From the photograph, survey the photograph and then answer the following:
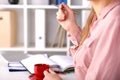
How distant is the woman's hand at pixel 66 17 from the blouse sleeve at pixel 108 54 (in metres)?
0.72

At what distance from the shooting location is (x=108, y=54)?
92 centimetres

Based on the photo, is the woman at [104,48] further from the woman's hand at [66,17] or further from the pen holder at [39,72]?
the woman's hand at [66,17]

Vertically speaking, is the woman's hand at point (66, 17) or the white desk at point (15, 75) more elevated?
the woman's hand at point (66, 17)

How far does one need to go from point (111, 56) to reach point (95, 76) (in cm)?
10

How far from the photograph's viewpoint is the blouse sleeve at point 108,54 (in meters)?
0.91

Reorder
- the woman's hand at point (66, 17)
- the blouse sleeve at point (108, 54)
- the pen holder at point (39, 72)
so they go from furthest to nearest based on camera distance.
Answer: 1. the woman's hand at point (66, 17)
2. the pen holder at point (39, 72)
3. the blouse sleeve at point (108, 54)

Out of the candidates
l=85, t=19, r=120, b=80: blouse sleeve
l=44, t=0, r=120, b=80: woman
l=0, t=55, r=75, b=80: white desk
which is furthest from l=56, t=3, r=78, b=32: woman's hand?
l=85, t=19, r=120, b=80: blouse sleeve

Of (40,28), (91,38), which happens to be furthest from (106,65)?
(40,28)

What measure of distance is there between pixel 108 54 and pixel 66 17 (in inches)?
32.2

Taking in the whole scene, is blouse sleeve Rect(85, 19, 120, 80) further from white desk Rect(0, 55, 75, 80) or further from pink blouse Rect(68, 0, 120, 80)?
white desk Rect(0, 55, 75, 80)

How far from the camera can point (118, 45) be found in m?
0.92

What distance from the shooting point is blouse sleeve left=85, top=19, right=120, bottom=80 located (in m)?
0.91

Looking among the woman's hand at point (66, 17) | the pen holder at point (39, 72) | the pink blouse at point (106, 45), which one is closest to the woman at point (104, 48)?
the pink blouse at point (106, 45)

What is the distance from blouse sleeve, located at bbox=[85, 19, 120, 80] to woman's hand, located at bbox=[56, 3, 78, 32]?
2.37ft
